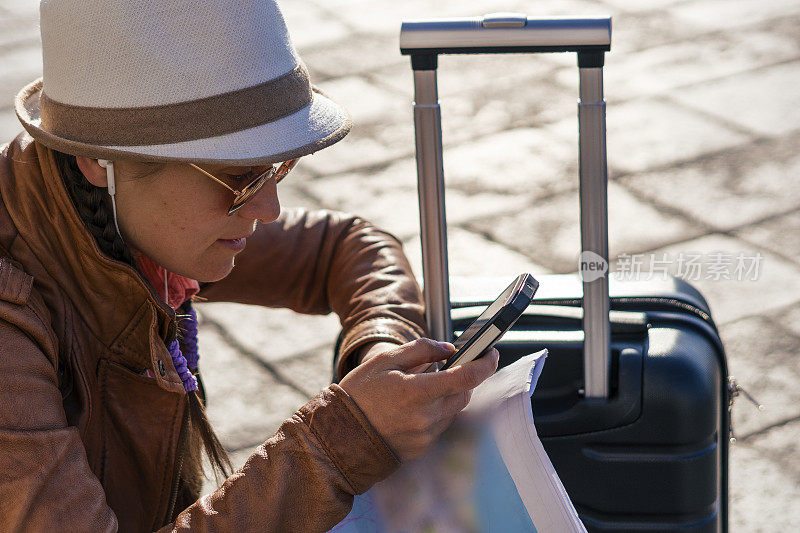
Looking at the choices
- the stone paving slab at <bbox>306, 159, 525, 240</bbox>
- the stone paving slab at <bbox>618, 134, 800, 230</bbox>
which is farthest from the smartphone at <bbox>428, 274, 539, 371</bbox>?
the stone paving slab at <bbox>618, 134, 800, 230</bbox>

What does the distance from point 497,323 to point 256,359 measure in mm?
2057

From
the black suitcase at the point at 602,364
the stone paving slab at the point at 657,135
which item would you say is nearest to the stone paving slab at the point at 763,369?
the stone paving slab at the point at 657,135

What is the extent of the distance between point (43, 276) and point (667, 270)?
237 cm

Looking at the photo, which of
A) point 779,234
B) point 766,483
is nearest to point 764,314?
point 779,234

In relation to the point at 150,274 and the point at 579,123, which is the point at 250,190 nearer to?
the point at 150,274

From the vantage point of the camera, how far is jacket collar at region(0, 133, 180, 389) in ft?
4.36

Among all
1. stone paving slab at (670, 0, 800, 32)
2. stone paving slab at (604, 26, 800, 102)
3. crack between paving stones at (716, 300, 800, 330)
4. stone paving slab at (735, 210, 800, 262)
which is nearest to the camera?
crack between paving stones at (716, 300, 800, 330)

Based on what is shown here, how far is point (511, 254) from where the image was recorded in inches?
138

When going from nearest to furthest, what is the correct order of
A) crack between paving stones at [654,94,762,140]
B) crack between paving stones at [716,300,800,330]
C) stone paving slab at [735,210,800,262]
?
crack between paving stones at [716,300,800,330], stone paving slab at [735,210,800,262], crack between paving stones at [654,94,762,140]

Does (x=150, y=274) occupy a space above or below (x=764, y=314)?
above

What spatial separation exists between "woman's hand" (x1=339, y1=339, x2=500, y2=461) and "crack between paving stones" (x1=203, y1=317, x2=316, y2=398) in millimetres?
1768

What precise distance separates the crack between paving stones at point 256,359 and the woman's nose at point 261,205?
65.3 inches

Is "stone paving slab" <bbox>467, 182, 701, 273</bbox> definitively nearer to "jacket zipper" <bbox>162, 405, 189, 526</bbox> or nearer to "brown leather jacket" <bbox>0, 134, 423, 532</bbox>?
"brown leather jacket" <bbox>0, 134, 423, 532</bbox>

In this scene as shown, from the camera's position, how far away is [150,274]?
4.91 ft
